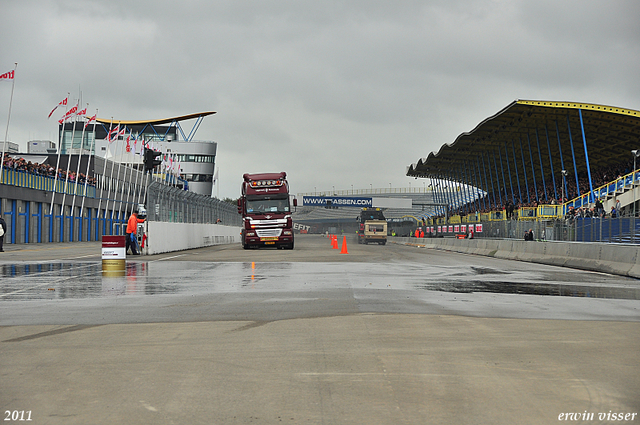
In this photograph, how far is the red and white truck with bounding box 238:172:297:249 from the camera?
3516 cm

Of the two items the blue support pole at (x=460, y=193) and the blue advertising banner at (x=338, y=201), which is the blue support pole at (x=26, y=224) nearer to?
the blue support pole at (x=460, y=193)

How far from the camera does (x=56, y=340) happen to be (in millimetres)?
7039

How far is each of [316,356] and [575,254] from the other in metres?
18.8

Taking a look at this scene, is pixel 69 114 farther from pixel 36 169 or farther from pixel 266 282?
pixel 266 282

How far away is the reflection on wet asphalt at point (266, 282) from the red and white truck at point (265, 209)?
1650 centimetres

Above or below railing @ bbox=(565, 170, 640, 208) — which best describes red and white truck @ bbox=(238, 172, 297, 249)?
below

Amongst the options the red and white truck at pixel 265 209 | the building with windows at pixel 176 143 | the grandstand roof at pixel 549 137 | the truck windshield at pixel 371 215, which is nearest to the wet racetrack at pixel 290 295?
the red and white truck at pixel 265 209

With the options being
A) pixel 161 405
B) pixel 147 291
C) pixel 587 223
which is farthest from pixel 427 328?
pixel 587 223

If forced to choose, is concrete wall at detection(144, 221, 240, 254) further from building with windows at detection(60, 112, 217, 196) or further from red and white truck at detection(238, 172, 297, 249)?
building with windows at detection(60, 112, 217, 196)

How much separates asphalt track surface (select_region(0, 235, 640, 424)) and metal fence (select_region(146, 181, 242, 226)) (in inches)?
647

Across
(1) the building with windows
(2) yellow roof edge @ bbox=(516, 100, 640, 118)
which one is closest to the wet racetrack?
(2) yellow roof edge @ bbox=(516, 100, 640, 118)

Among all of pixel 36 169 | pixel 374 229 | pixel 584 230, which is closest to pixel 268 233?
pixel 584 230

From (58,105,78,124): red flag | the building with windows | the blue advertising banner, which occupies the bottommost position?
the blue advertising banner

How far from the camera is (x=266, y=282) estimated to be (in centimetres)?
1421
